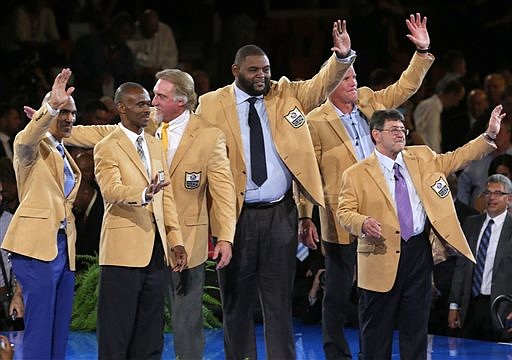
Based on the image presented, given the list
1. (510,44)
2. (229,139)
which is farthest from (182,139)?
(510,44)

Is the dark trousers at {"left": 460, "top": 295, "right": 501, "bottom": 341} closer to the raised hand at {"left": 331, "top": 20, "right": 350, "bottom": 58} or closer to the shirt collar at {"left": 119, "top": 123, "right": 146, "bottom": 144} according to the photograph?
the raised hand at {"left": 331, "top": 20, "right": 350, "bottom": 58}

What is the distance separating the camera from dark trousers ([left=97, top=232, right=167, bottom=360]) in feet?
21.6

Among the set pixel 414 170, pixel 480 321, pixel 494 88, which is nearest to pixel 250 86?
pixel 414 170

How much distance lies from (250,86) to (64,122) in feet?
3.50

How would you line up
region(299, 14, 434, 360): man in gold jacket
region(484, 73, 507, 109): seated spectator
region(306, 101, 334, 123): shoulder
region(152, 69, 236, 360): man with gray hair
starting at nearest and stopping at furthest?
1. region(152, 69, 236, 360): man with gray hair
2. region(299, 14, 434, 360): man in gold jacket
3. region(306, 101, 334, 123): shoulder
4. region(484, 73, 507, 109): seated spectator

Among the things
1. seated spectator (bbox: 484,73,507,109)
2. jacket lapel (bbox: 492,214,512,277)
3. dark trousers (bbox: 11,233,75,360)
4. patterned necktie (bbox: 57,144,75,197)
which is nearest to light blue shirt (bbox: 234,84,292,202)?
patterned necktie (bbox: 57,144,75,197)

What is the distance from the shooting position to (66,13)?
547 inches

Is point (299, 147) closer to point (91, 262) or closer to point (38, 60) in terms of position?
point (91, 262)

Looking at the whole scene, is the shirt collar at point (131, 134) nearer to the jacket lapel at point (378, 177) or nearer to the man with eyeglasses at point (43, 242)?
the man with eyeglasses at point (43, 242)

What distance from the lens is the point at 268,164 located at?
7.07 metres

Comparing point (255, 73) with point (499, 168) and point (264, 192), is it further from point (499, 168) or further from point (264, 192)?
point (499, 168)

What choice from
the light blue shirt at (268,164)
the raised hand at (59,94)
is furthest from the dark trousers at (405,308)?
the raised hand at (59,94)

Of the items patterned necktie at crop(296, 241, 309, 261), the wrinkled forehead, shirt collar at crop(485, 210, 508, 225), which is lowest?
patterned necktie at crop(296, 241, 309, 261)

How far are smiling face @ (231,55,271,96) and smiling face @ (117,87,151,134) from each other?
660 millimetres
